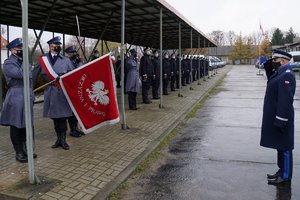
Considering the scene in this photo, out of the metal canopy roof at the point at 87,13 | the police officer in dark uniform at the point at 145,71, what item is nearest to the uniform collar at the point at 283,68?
the metal canopy roof at the point at 87,13

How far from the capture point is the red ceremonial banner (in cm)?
517

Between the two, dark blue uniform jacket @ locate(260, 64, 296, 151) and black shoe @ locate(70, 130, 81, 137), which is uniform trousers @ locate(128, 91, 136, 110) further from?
dark blue uniform jacket @ locate(260, 64, 296, 151)

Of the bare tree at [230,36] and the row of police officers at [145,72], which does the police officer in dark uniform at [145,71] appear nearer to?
the row of police officers at [145,72]

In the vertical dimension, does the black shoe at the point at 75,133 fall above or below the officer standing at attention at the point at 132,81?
below

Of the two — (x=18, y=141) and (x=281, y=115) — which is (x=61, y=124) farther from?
(x=281, y=115)

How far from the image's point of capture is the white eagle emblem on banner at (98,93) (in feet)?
17.3

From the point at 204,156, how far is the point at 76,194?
2569mm

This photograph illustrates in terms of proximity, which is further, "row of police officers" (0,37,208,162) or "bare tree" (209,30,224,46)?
"bare tree" (209,30,224,46)

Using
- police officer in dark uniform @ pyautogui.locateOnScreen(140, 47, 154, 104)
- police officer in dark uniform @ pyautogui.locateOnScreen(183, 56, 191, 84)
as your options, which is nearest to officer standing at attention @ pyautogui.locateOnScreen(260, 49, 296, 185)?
police officer in dark uniform @ pyautogui.locateOnScreen(140, 47, 154, 104)

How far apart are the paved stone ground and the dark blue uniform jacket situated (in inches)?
80.0

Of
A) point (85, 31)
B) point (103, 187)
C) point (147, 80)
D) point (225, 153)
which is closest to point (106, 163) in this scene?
point (103, 187)

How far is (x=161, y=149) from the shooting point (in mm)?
6258

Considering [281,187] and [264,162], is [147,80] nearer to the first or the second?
[264,162]

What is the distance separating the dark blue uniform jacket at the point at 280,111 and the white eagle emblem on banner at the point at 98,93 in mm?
2434
